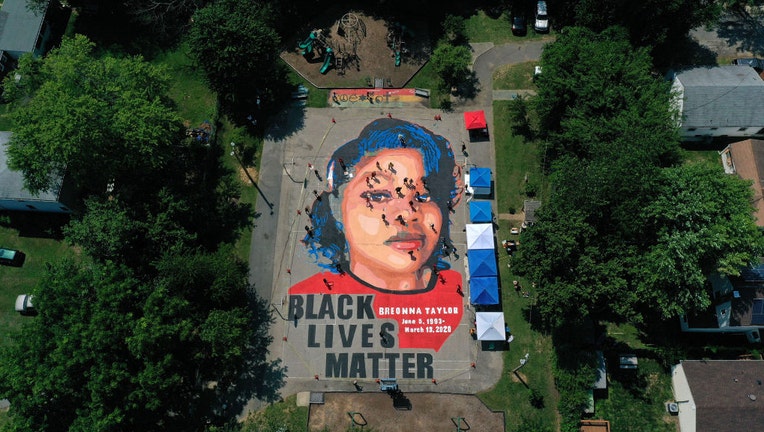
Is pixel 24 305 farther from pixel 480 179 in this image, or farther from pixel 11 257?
pixel 480 179

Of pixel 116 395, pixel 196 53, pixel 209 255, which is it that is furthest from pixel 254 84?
pixel 116 395

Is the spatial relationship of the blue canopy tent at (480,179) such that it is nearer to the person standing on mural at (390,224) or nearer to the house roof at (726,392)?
the person standing on mural at (390,224)

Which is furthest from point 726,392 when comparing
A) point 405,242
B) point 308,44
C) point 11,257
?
point 11,257

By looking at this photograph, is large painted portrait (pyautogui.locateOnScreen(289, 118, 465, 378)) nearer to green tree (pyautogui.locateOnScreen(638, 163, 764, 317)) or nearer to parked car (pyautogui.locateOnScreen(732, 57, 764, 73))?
green tree (pyautogui.locateOnScreen(638, 163, 764, 317))

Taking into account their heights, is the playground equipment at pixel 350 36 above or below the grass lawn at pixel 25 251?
above

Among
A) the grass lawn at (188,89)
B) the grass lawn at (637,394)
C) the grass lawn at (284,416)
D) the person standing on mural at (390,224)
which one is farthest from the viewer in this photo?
the grass lawn at (188,89)

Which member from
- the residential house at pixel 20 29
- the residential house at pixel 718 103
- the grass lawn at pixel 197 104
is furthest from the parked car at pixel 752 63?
the residential house at pixel 20 29

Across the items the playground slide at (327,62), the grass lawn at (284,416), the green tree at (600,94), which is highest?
the playground slide at (327,62)

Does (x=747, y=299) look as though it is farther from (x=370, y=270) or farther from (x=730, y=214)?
(x=370, y=270)
